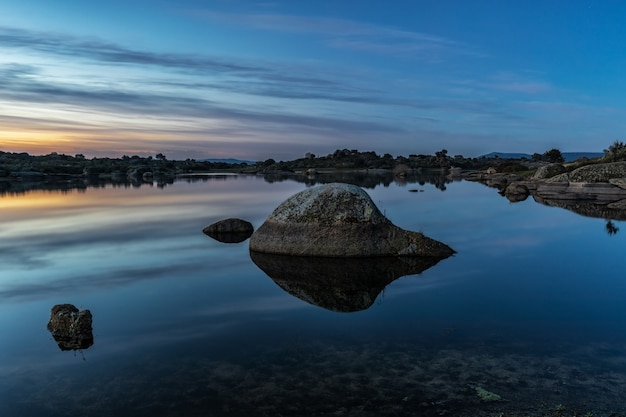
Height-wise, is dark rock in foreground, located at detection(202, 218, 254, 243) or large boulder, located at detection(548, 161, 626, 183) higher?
large boulder, located at detection(548, 161, 626, 183)

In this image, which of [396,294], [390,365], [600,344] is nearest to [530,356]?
[600,344]

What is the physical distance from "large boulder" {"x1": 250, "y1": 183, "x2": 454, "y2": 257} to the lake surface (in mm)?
1572

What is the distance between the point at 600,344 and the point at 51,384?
1231 cm

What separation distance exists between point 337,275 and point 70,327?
31.0ft

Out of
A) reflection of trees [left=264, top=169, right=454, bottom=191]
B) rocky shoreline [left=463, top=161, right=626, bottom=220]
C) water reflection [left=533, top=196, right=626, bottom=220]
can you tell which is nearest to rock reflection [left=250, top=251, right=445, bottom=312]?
water reflection [left=533, top=196, right=626, bottom=220]

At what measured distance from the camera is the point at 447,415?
27.0 feet

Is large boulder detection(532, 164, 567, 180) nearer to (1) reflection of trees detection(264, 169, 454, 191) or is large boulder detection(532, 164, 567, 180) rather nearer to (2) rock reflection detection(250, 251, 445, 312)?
(1) reflection of trees detection(264, 169, 454, 191)

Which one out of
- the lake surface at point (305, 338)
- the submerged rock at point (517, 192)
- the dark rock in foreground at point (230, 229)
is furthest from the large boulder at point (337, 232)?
the submerged rock at point (517, 192)

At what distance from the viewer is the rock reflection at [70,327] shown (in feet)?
40.1

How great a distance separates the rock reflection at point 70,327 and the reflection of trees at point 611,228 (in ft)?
96.4

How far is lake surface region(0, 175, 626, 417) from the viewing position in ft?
29.3

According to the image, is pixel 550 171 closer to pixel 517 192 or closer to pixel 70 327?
pixel 517 192

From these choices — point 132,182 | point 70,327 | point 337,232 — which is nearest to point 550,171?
point 337,232

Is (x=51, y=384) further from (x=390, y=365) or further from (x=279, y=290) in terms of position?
(x=279, y=290)
